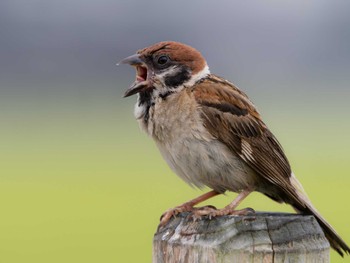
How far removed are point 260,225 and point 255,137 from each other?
1916 millimetres

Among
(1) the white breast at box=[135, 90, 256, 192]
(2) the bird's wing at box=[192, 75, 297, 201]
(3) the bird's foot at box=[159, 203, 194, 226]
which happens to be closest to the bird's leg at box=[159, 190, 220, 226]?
(3) the bird's foot at box=[159, 203, 194, 226]

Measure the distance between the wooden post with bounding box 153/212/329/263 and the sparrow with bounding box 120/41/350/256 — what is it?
136 centimetres

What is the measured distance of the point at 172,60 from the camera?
5.71m

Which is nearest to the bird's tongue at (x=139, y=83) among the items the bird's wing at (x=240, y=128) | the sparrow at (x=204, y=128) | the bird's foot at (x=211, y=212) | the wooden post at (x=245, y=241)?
the sparrow at (x=204, y=128)

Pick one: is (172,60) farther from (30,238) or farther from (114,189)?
(114,189)

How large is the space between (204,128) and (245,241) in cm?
180

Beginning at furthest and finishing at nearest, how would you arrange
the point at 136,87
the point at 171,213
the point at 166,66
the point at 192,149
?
the point at 166,66 → the point at 136,87 → the point at 192,149 → the point at 171,213

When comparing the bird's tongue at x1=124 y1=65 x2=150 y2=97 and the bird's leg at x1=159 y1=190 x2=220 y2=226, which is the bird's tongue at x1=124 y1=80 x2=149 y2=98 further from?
the bird's leg at x1=159 y1=190 x2=220 y2=226

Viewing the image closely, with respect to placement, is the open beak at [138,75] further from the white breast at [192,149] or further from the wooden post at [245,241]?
the wooden post at [245,241]

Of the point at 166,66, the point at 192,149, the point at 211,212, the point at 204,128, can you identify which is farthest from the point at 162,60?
the point at 211,212

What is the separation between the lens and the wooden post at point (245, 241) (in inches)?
145

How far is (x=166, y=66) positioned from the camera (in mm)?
5664

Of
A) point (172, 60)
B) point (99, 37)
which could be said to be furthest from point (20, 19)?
point (172, 60)

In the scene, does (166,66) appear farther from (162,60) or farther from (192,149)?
(192,149)
